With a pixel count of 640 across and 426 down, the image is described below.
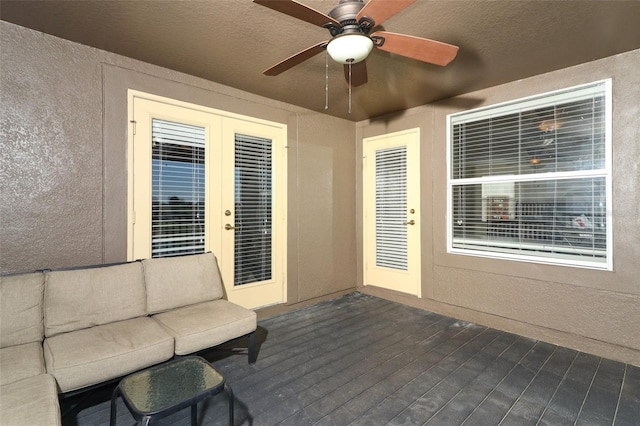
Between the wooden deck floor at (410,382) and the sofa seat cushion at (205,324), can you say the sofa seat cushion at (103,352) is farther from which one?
the wooden deck floor at (410,382)

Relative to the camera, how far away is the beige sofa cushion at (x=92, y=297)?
2131mm

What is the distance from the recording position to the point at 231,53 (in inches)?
105

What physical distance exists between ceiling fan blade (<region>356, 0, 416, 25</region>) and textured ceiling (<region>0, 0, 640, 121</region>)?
38cm

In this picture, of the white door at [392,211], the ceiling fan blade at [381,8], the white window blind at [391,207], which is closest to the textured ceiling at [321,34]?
the ceiling fan blade at [381,8]

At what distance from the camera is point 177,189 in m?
3.08

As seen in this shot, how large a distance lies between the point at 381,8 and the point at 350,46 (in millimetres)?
255

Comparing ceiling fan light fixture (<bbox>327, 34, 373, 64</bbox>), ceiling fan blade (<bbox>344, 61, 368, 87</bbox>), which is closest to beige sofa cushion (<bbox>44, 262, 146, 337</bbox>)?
ceiling fan light fixture (<bbox>327, 34, 373, 64</bbox>)

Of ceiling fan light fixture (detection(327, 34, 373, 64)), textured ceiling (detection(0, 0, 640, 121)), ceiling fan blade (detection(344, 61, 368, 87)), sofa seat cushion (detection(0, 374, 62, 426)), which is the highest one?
textured ceiling (detection(0, 0, 640, 121))

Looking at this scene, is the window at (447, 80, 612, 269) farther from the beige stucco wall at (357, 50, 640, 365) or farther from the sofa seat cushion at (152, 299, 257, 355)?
the sofa seat cushion at (152, 299, 257, 355)

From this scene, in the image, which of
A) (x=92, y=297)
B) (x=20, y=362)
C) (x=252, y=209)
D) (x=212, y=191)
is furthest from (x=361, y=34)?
(x=20, y=362)

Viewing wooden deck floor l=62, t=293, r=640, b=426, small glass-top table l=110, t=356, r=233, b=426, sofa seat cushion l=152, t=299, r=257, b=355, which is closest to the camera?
small glass-top table l=110, t=356, r=233, b=426

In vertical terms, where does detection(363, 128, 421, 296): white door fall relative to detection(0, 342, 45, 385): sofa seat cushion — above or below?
above

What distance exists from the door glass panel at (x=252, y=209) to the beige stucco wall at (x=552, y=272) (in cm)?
195

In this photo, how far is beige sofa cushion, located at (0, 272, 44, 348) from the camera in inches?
76.8
